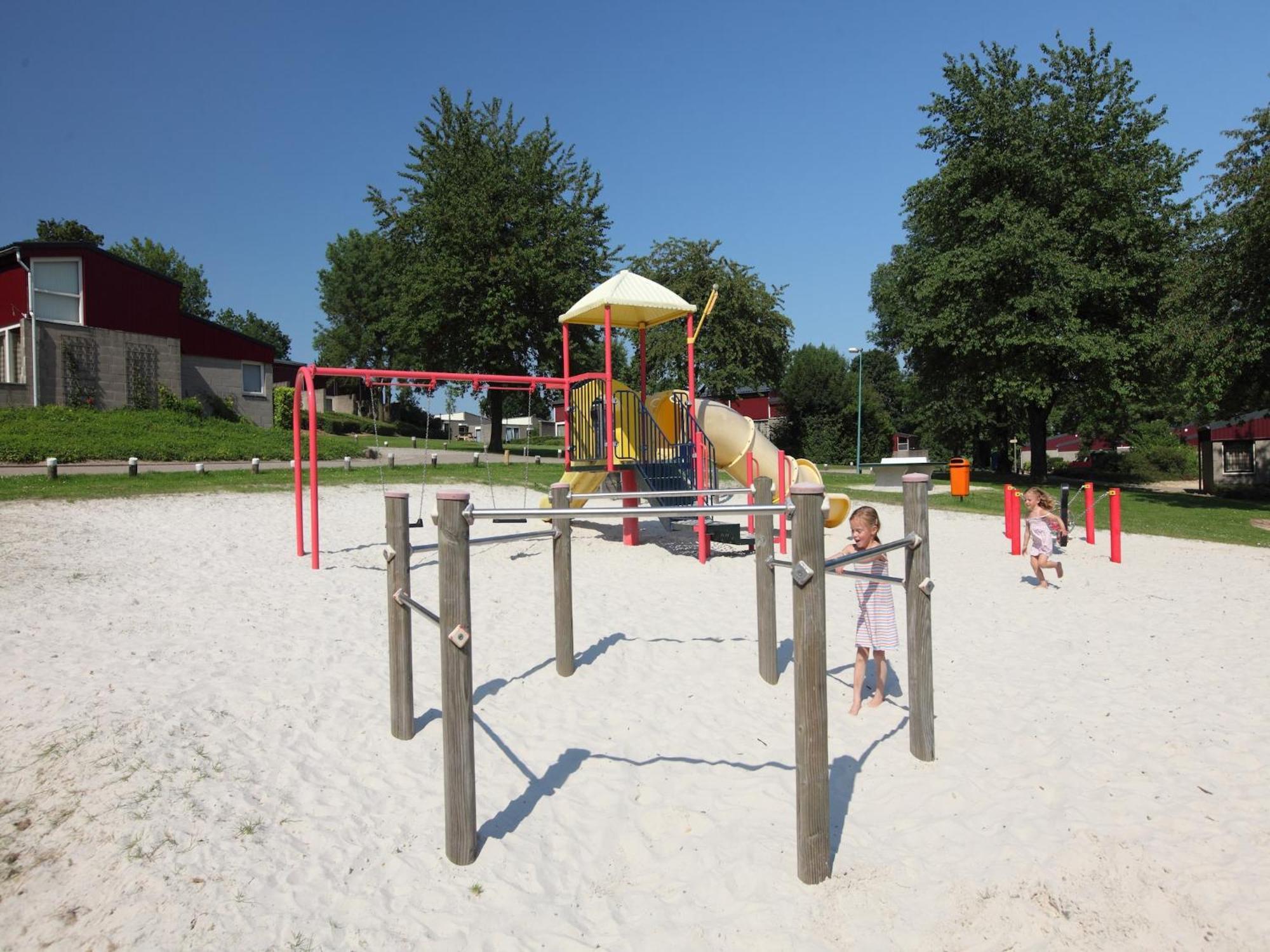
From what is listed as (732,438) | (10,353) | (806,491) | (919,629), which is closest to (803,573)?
(806,491)

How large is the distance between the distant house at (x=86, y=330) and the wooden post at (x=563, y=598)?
24388 mm

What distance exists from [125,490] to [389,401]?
34.2m

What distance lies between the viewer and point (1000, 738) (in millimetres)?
5223

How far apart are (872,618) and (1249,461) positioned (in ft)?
138

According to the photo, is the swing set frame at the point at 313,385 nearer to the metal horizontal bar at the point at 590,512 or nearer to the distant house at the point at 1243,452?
the metal horizontal bar at the point at 590,512

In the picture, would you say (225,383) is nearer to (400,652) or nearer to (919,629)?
(400,652)

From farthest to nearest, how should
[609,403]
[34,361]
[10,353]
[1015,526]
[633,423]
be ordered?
[10,353] < [34,361] < [1015,526] < [633,423] < [609,403]

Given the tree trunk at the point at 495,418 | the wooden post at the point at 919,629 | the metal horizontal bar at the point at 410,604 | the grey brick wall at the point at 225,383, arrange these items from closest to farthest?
the metal horizontal bar at the point at 410,604, the wooden post at the point at 919,629, the grey brick wall at the point at 225,383, the tree trunk at the point at 495,418

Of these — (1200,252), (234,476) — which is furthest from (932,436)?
(234,476)

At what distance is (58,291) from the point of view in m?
25.0

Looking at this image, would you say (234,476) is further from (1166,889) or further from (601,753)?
(1166,889)

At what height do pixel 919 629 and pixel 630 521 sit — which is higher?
pixel 630 521

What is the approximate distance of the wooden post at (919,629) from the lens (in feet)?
16.2

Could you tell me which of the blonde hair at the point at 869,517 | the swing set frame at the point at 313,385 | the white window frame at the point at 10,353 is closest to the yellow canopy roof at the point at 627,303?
the swing set frame at the point at 313,385
